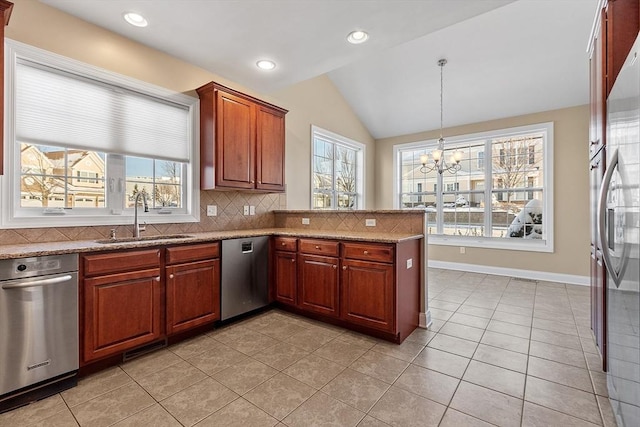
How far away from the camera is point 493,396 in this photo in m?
1.88

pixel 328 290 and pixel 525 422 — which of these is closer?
pixel 525 422

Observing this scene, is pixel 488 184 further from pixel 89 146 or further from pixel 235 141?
pixel 89 146

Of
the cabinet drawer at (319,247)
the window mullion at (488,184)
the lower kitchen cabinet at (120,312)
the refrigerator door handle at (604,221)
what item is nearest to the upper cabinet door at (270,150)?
the cabinet drawer at (319,247)

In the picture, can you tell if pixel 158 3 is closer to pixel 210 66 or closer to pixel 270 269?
pixel 210 66

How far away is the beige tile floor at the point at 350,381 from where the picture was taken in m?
1.69

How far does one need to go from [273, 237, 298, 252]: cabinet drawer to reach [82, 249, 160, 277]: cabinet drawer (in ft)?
4.22

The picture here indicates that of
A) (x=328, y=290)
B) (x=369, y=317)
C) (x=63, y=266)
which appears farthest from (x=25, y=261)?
(x=369, y=317)

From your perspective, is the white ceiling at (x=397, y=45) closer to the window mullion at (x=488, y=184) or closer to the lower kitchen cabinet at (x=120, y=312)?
Answer: the window mullion at (x=488, y=184)

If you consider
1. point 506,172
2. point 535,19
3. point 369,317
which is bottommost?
point 369,317

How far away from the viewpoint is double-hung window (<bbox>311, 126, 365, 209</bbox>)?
5.12 m

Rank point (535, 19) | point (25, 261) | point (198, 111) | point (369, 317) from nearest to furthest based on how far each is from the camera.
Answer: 1. point (25, 261)
2. point (369, 317)
3. point (198, 111)
4. point (535, 19)

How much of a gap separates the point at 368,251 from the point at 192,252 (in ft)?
5.14

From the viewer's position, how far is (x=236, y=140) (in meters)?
3.33

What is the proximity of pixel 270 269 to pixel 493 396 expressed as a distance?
231 cm
